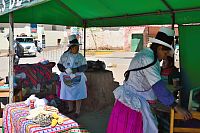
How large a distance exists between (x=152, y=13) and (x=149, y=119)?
2.62 m

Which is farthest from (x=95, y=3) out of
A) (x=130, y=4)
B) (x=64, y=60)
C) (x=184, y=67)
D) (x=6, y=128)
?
(x=6, y=128)

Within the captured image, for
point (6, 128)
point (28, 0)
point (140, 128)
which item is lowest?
point (6, 128)

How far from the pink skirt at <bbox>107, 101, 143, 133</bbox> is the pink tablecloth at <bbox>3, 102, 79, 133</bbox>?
0.64 metres

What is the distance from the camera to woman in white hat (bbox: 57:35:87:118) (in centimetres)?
574

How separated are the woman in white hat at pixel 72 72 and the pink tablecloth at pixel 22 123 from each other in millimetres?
1299

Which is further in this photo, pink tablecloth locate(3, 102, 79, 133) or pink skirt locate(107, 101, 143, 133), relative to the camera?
pink tablecloth locate(3, 102, 79, 133)

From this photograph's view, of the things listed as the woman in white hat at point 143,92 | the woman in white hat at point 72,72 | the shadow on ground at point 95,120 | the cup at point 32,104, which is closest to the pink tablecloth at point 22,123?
the cup at point 32,104

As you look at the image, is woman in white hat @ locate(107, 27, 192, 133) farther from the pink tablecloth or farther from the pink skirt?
the pink tablecloth

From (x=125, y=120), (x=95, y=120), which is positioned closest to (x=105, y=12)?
(x=95, y=120)

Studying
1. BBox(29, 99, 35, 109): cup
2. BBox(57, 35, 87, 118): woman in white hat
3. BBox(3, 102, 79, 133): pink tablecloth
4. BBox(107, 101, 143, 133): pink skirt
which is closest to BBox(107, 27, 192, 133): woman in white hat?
BBox(107, 101, 143, 133): pink skirt

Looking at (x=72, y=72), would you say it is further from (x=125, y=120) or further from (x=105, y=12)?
(x=125, y=120)

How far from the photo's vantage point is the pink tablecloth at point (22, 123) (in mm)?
3555

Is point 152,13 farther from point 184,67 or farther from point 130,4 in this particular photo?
point 184,67

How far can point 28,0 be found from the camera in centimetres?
366
